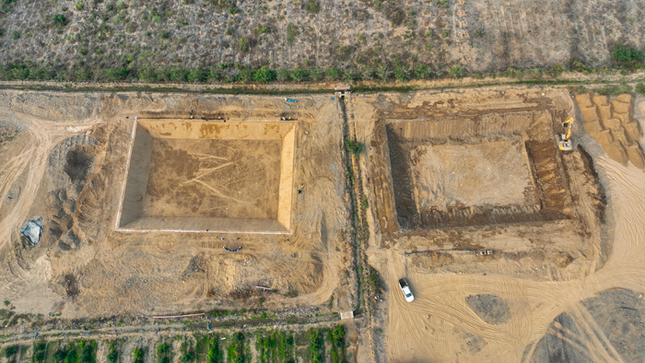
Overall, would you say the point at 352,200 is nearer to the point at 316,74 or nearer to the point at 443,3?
the point at 316,74

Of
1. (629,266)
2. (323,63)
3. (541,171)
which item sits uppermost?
(323,63)

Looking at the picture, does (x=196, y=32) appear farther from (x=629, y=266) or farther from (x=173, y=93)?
(x=629, y=266)

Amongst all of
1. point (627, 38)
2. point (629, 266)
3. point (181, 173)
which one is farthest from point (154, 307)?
point (627, 38)

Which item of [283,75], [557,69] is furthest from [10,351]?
[557,69]

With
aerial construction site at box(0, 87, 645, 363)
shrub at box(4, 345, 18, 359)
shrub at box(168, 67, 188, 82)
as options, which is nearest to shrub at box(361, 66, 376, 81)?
aerial construction site at box(0, 87, 645, 363)

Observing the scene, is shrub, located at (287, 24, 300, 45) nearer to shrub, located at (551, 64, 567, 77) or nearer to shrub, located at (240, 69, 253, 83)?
shrub, located at (240, 69, 253, 83)

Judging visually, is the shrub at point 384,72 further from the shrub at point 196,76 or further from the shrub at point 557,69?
the shrub at point 196,76
